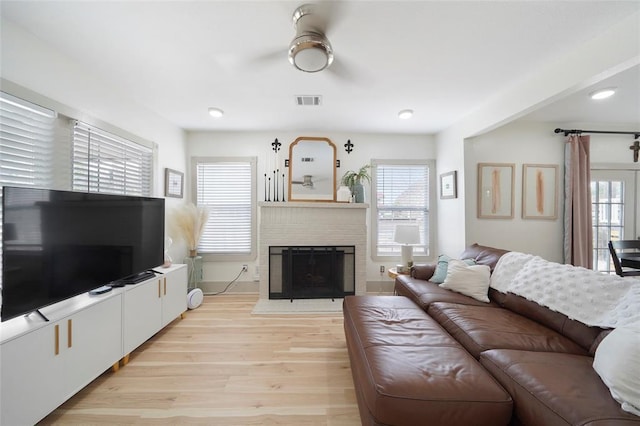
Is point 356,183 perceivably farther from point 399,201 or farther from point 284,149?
point 284,149

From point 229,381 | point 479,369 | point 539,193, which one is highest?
point 539,193

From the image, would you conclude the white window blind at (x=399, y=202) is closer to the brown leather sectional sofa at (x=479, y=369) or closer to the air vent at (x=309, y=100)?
the air vent at (x=309, y=100)

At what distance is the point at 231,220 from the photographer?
143 inches

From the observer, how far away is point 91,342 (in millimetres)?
1617

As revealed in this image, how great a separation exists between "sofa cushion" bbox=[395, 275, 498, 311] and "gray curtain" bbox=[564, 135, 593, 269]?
1.93 m

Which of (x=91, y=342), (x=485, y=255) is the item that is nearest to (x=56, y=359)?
(x=91, y=342)

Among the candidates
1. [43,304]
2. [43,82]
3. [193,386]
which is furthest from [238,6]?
[193,386]

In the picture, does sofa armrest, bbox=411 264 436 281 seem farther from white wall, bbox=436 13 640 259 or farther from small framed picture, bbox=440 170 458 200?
small framed picture, bbox=440 170 458 200

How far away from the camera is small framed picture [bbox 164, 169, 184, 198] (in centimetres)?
302

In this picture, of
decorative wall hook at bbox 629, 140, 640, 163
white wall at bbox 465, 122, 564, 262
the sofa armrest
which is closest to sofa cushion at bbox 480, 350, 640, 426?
the sofa armrest

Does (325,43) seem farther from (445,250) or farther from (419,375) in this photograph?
(445,250)

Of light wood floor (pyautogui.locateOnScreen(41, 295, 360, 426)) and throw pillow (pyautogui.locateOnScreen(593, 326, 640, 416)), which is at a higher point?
throw pillow (pyautogui.locateOnScreen(593, 326, 640, 416))

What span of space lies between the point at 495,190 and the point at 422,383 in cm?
292

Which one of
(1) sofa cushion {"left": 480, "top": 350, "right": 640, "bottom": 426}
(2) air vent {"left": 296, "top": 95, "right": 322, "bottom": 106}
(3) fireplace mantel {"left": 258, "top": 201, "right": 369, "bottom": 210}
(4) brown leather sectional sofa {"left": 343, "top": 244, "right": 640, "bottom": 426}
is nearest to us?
(1) sofa cushion {"left": 480, "top": 350, "right": 640, "bottom": 426}
